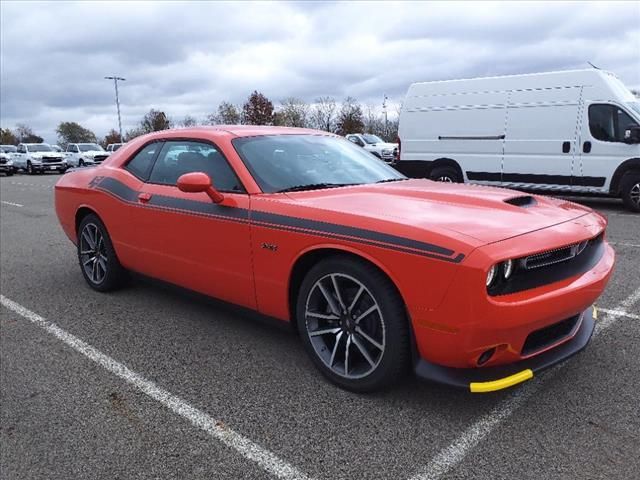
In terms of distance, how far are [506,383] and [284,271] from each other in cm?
132

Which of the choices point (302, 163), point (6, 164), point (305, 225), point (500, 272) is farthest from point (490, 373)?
point (6, 164)

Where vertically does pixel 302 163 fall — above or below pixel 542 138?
below

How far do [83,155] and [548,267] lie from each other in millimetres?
34198

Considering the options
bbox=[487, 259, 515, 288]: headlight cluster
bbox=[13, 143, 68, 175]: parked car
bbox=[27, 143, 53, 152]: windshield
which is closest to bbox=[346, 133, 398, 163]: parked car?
bbox=[13, 143, 68, 175]: parked car

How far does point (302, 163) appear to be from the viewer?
372 centimetres

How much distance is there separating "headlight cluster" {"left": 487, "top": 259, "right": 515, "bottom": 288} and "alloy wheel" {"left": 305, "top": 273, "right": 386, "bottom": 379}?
1.87ft

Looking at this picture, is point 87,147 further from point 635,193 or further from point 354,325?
point 354,325

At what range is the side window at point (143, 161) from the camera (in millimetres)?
4402

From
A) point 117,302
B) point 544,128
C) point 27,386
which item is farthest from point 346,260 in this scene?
point 544,128

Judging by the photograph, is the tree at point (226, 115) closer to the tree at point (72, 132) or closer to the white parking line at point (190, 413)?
the tree at point (72, 132)

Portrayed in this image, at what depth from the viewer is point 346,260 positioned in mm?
2848

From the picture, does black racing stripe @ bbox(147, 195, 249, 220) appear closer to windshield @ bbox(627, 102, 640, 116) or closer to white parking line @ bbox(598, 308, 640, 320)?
white parking line @ bbox(598, 308, 640, 320)

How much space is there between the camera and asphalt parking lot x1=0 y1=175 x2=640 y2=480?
237 cm

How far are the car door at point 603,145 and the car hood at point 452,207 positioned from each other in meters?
7.12
